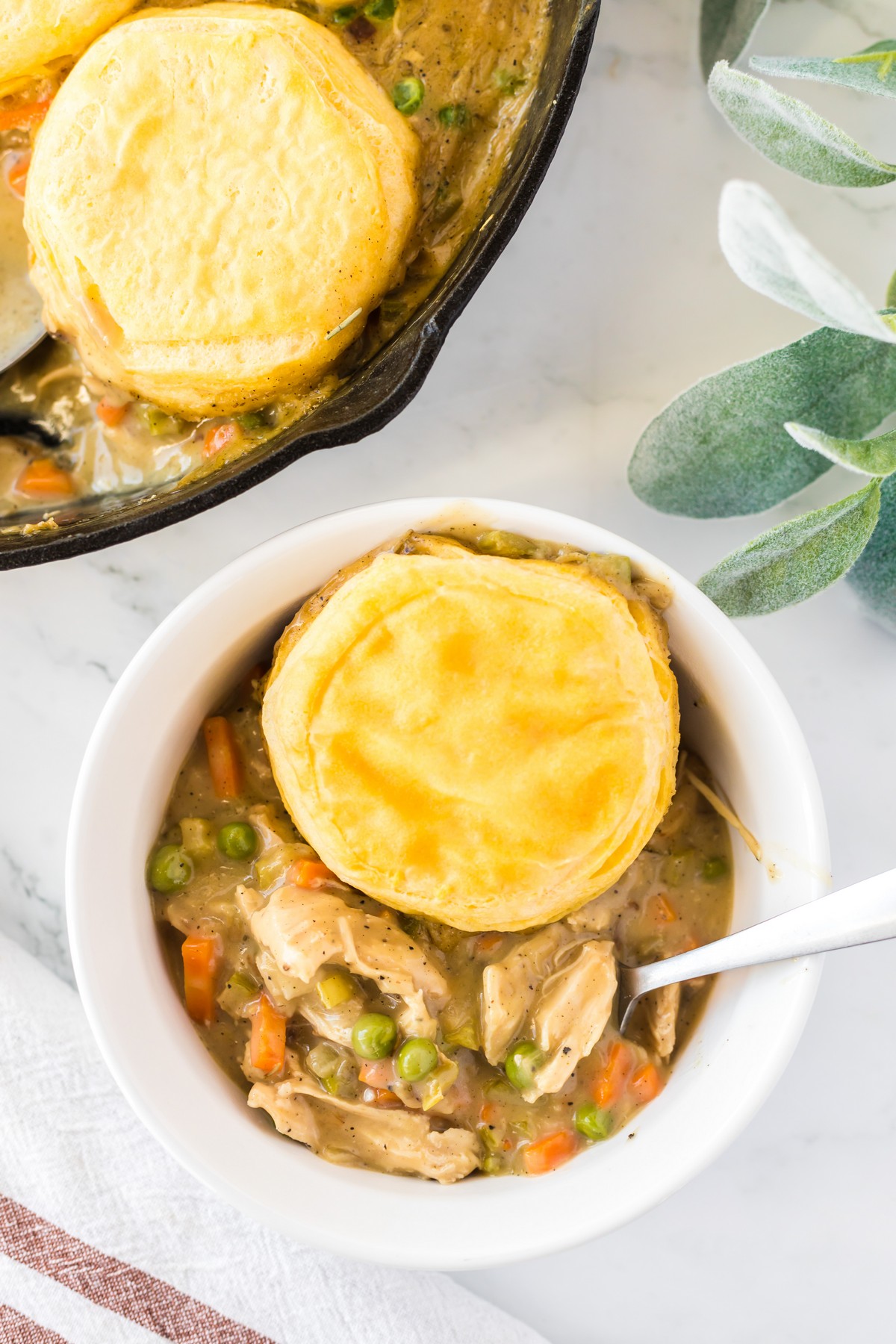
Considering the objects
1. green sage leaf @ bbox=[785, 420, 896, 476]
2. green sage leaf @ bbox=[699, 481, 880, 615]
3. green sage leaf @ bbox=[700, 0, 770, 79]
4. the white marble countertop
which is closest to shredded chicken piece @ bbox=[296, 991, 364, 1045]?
the white marble countertop

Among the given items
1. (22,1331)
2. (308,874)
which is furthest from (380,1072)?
(22,1331)

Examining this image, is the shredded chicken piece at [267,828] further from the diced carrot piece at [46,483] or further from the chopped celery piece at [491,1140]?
the diced carrot piece at [46,483]

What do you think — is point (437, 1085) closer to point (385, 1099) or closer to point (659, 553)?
point (385, 1099)

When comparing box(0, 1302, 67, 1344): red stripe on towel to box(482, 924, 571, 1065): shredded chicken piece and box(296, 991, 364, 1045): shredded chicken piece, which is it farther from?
box(482, 924, 571, 1065): shredded chicken piece

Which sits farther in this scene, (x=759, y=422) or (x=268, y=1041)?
(x=759, y=422)

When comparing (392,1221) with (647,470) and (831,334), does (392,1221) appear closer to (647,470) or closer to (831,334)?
(647,470)

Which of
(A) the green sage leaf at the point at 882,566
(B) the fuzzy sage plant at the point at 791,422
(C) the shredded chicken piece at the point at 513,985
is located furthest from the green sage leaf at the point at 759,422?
(C) the shredded chicken piece at the point at 513,985

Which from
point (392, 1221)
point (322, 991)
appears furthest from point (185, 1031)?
point (392, 1221)
